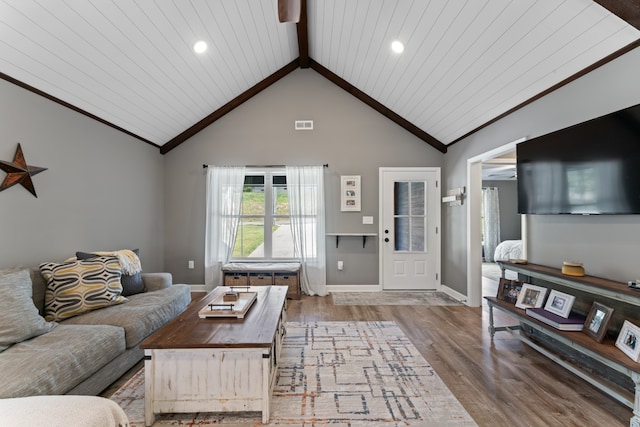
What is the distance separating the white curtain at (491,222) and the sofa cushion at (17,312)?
9.24m

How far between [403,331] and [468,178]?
7.61ft

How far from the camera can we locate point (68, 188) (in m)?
3.00

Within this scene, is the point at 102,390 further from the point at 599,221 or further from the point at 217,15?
the point at 599,221

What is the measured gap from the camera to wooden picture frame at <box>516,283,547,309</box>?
2.61 metres

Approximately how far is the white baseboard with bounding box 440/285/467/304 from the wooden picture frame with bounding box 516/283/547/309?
61.0 inches

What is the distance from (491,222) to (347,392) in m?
8.05

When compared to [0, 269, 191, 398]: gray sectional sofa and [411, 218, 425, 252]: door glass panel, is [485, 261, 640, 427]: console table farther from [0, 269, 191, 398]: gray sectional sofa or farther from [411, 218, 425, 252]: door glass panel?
[0, 269, 191, 398]: gray sectional sofa

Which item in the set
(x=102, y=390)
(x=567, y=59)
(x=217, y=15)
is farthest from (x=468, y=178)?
(x=102, y=390)

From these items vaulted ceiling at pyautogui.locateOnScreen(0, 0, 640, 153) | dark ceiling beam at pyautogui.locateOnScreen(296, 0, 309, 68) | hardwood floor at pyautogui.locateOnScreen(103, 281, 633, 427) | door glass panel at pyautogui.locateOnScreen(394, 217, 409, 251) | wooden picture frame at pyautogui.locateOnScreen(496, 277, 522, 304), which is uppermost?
dark ceiling beam at pyautogui.locateOnScreen(296, 0, 309, 68)

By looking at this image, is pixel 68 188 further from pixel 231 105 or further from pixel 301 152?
pixel 301 152

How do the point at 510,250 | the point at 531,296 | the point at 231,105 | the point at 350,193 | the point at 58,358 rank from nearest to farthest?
the point at 58,358
the point at 531,296
the point at 231,105
the point at 350,193
the point at 510,250

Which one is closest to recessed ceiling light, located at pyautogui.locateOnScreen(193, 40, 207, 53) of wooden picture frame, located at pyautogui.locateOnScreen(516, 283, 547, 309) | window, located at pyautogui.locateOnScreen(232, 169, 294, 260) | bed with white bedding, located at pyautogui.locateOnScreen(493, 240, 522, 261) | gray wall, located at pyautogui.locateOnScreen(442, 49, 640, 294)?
window, located at pyautogui.locateOnScreen(232, 169, 294, 260)

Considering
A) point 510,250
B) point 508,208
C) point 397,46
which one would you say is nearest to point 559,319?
point 397,46

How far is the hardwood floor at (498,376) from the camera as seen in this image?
185 centimetres
